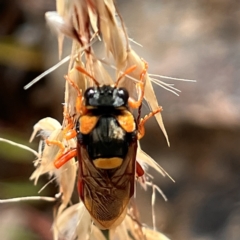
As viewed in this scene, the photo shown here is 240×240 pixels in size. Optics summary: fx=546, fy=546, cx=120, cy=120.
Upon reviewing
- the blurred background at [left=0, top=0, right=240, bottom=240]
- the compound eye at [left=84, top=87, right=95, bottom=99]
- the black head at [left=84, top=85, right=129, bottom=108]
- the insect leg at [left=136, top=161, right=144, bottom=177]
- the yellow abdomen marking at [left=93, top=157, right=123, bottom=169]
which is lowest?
the blurred background at [left=0, top=0, right=240, bottom=240]

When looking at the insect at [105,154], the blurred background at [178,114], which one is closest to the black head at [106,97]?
the insect at [105,154]

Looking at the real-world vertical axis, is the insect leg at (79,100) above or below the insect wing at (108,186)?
above

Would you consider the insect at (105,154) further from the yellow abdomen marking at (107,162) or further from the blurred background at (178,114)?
the blurred background at (178,114)

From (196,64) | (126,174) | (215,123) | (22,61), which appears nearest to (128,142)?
(126,174)

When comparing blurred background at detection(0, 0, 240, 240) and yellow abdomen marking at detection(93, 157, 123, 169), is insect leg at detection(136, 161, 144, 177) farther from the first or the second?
blurred background at detection(0, 0, 240, 240)

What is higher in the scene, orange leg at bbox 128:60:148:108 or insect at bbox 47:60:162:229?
orange leg at bbox 128:60:148:108

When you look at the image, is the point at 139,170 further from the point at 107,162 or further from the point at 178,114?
the point at 178,114

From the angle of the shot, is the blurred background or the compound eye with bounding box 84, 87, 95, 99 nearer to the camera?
the compound eye with bounding box 84, 87, 95, 99

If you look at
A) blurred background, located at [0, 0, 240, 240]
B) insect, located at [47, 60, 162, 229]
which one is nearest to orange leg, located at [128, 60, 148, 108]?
insect, located at [47, 60, 162, 229]
